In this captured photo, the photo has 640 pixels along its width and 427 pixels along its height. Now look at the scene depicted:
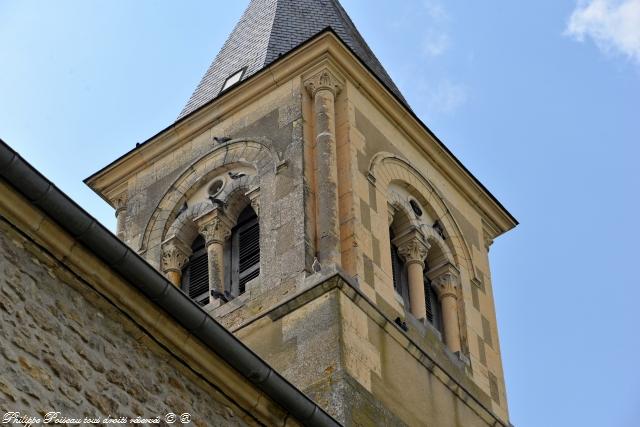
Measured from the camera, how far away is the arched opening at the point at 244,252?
19719mm

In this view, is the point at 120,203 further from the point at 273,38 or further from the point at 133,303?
the point at 133,303

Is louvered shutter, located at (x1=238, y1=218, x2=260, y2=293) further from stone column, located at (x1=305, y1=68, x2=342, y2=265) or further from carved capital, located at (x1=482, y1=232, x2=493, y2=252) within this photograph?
carved capital, located at (x1=482, y1=232, x2=493, y2=252)

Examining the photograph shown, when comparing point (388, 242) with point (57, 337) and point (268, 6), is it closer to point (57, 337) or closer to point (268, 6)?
point (268, 6)

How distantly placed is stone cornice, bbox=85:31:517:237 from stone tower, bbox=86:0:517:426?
0.07 ft

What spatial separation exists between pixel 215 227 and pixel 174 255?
31.7 inches

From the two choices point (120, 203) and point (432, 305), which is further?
point (120, 203)

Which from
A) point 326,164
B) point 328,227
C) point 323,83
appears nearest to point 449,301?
point 326,164

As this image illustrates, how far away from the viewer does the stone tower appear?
1788cm

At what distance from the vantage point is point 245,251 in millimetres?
20172

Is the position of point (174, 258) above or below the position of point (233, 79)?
below

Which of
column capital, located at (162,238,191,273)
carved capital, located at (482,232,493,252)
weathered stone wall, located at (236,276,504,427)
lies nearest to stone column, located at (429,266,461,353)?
weathered stone wall, located at (236,276,504,427)

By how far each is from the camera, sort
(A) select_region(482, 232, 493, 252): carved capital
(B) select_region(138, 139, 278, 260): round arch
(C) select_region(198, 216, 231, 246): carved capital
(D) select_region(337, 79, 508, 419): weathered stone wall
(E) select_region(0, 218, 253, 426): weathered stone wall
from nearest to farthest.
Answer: (E) select_region(0, 218, 253, 426): weathered stone wall < (D) select_region(337, 79, 508, 419): weathered stone wall < (C) select_region(198, 216, 231, 246): carved capital < (B) select_region(138, 139, 278, 260): round arch < (A) select_region(482, 232, 493, 252): carved capital

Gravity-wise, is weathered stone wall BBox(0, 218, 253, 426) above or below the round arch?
below

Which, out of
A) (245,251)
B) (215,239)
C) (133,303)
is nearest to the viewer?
(133,303)
